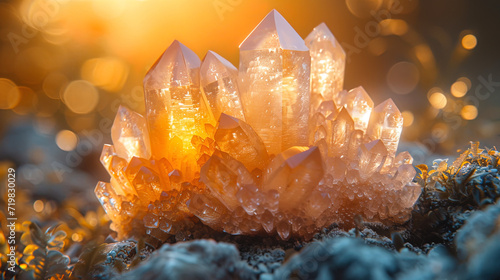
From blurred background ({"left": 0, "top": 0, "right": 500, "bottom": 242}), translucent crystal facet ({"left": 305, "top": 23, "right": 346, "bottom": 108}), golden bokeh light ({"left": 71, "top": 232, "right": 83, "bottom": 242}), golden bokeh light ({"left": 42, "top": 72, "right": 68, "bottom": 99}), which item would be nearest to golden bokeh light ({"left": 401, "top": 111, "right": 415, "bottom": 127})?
blurred background ({"left": 0, "top": 0, "right": 500, "bottom": 242})

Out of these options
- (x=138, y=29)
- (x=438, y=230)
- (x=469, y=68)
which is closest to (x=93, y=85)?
(x=138, y=29)

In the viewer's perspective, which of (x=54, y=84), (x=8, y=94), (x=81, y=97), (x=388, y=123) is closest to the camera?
(x=388, y=123)

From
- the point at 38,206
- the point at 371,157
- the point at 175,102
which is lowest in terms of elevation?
the point at 38,206

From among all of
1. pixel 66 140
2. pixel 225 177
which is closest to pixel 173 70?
pixel 225 177

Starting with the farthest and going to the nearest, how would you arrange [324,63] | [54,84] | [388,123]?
[54,84], [324,63], [388,123]

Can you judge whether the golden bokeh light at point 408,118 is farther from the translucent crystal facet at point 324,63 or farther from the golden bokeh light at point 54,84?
the golden bokeh light at point 54,84

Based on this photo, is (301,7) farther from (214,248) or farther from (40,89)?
(214,248)

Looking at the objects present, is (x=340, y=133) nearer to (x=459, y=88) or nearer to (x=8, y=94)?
(x=459, y=88)

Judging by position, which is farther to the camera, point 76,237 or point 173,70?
point 76,237
